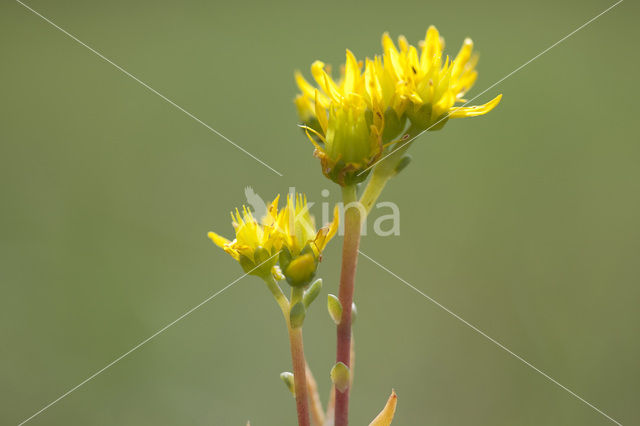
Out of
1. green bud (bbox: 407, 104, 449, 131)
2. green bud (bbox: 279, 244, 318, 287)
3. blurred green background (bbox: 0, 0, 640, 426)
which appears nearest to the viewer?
green bud (bbox: 279, 244, 318, 287)

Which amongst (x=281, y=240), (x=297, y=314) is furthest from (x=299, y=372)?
(x=281, y=240)

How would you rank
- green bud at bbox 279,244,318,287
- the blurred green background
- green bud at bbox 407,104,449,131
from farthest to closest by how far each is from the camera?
the blurred green background
green bud at bbox 407,104,449,131
green bud at bbox 279,244,318,287

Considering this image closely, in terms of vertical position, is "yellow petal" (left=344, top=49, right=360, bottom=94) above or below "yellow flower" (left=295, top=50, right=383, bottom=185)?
above

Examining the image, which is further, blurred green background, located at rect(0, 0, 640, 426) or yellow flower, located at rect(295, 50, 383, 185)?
blurred green background, located at rect(0, 0, 640, 426)

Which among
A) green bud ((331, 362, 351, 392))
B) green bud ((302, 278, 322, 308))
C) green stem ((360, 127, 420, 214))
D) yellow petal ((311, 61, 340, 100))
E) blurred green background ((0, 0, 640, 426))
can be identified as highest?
yellow petal ((311, 61, 340, 100))

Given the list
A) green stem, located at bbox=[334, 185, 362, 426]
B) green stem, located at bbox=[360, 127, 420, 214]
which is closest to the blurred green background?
green stem, located at bbox=[334, 185, 362, 426]

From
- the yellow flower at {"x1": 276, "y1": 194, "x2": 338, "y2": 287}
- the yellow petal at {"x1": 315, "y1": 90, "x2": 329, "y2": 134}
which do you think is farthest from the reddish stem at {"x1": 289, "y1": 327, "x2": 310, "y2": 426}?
the yellow petal at {"x1": 315, "y1": 90, "x2": 329, "y2": 134}

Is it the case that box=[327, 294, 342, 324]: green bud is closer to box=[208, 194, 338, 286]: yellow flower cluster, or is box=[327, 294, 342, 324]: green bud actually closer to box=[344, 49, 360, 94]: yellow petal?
box=[208, 194, 338, 286]: yellow flower cluster
